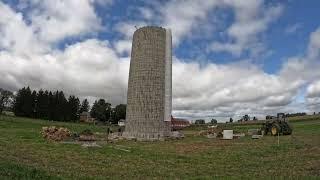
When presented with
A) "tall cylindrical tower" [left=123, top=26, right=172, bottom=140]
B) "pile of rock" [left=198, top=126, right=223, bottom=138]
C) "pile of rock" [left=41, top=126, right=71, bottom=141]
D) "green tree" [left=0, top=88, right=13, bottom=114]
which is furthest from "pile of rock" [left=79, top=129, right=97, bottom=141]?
"green tree" [left=0, top=88, right=13, bottom=114]

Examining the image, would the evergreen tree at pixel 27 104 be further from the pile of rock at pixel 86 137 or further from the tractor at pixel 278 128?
the tractor at pixel 278 128

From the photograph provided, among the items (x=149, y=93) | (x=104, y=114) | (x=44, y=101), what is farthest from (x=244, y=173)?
(x=104, y=114)

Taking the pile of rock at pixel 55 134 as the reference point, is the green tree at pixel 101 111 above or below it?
above

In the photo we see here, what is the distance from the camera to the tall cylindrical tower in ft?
148

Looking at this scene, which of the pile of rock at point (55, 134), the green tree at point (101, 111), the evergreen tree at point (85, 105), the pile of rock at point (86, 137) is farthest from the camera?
the evergreen tree at point (85, 105)

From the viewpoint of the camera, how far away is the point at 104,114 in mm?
150250

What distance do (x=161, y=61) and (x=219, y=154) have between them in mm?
21642

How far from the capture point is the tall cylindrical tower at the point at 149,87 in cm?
4500

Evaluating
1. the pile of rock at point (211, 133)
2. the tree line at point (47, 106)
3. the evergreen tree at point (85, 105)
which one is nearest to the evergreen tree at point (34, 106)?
the tree line at point (47, 106)

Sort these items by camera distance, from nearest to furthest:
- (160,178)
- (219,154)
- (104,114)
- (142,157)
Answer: (160,178), (142,157), (219,154), (104,114)

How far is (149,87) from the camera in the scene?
4503 centimetres

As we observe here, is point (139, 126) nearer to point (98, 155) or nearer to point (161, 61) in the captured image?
point (161, 61)

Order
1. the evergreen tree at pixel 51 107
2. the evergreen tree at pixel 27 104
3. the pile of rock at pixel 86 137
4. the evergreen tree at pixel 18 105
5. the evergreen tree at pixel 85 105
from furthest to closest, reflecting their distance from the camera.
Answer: the evergreen tree at pixel 85 105
the evergreen tree at pixel 51 107
the evergreen tree at pixel 18 105
the evergreen tree at pixel 27 104
the pile of rock at pixel 86 137

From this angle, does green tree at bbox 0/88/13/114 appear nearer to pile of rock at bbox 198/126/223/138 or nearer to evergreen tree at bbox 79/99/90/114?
evergreen tree at bbox 79/99/90/114
